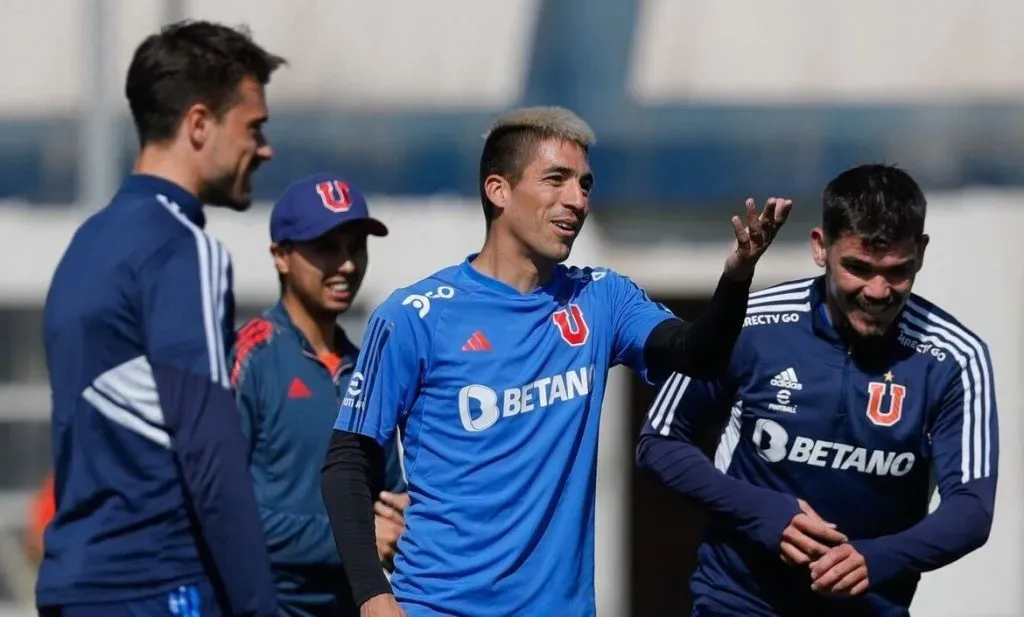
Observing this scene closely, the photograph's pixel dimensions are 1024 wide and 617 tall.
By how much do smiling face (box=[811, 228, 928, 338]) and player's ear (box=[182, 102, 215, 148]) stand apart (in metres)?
1.70

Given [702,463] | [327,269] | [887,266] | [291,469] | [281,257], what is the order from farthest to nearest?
[281,257], [327,269], [291,469], [702,463], [887,266]

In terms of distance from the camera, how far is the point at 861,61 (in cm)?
1154

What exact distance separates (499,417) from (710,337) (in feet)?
1.78

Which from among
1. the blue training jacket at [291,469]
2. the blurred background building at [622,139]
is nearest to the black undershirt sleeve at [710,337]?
the blue training jacket at [291,469]

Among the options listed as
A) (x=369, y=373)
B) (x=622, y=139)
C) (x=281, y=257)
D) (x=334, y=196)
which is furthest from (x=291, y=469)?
(x=622, y=139)

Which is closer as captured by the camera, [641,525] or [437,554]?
[437,554]

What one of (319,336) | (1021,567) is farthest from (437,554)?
(1021,567)

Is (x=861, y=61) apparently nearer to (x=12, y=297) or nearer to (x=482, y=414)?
(x=12, y=297)

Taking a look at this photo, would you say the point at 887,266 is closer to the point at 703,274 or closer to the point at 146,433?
the point at 146,433

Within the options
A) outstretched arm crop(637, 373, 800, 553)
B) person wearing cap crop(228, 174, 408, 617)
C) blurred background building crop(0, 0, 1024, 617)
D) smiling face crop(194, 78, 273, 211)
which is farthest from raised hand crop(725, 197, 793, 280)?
blurred background building crop(0, 0, 1024, 617)

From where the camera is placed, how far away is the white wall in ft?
35.1

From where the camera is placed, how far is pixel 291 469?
204 inches

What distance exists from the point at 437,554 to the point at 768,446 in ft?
3.71

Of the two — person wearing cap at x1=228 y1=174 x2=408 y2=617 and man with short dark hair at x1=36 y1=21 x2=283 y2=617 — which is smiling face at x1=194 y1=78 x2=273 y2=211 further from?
person wearing cap at x1=228 y1=174 x2=408 y2=617
